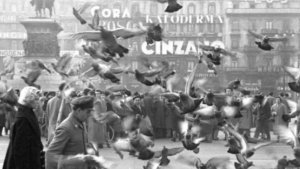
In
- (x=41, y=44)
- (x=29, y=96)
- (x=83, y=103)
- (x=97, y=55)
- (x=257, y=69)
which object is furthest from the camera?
(x=257, y=69)

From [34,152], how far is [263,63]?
77.5m

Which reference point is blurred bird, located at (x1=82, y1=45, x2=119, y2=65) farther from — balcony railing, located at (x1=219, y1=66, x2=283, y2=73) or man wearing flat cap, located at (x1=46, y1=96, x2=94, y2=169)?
balcony railing, located at (x1=219, y1=66, x2=283, y2=73)


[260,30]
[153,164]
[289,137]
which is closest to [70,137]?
[153,164]

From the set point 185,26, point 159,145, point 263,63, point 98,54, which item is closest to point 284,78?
point 263,63

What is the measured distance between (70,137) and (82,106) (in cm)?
33

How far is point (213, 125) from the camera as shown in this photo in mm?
17094

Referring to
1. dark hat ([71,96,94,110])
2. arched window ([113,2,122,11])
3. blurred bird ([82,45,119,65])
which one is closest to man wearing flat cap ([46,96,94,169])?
dark hat ([71,96,94,110])

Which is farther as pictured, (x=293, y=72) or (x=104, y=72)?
(x=104, y=72)

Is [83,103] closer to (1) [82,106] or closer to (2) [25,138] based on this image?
(1) [82,106]

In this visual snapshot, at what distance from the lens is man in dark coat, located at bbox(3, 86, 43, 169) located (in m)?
6.89

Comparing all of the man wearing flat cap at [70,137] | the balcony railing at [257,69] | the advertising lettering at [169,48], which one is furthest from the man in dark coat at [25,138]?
the balcony railing at [257,69]

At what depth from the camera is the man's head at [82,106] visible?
20.4 feet

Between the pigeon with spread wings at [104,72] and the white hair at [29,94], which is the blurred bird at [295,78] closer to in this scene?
the pigeon with spread wings at [104,72]

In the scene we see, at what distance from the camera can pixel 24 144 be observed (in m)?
6.95
